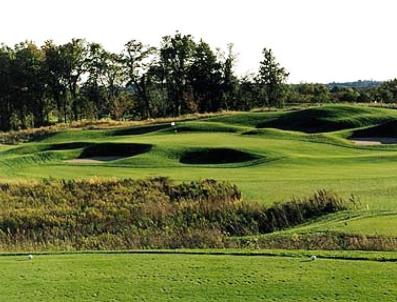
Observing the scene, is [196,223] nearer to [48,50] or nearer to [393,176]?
[393,176]

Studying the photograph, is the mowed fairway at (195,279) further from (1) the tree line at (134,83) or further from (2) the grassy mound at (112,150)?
(1) the tree line at (134,83)

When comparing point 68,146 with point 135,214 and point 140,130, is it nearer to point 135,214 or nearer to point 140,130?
point 140,130

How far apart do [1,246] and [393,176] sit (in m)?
12.8

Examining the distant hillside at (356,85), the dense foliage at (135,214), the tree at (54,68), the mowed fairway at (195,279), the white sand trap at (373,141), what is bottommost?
the white sand trap at (373,141)

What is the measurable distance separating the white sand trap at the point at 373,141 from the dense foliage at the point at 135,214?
630 inches

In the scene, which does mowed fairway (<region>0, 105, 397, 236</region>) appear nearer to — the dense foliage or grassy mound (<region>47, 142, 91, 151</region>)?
grassy mound (<region>47, 142, 91, 151</region>)

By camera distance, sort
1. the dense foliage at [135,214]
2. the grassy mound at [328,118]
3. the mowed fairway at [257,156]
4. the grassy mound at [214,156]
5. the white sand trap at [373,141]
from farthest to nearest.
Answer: the grassy mound at [328,118] < the white sand trap at [373,141] < the grassy mound at [214,156] < the mowed fairway at [257,156] < the dense foliage at [135,214]

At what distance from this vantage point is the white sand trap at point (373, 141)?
1348 inches

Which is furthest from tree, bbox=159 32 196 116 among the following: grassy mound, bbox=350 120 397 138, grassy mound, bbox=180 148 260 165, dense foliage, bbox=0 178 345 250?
dense foliage, bbox=0 178 345 250

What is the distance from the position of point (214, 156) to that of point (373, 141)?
30.9 ft

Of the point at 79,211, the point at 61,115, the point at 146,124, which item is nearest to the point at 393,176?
the point at 79,211

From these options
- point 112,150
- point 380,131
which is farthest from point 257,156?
point 380,131

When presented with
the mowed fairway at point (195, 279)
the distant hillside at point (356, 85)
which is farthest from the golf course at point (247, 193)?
the distant hillside at point (356, 85)

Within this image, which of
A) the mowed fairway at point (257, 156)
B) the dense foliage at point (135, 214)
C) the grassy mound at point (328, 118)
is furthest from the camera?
the grassy mound at point (328, 118)
